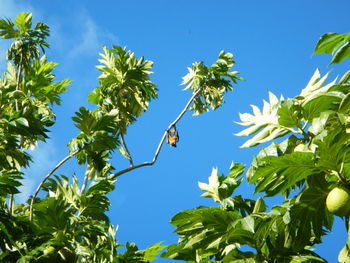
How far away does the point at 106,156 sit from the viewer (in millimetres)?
7844

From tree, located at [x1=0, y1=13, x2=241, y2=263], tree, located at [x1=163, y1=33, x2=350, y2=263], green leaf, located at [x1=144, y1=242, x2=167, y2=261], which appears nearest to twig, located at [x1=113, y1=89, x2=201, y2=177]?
tree, located at [x1=0, y1=13, x2=241, y2=263]

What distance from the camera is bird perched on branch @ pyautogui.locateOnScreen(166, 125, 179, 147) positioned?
9.05 meters

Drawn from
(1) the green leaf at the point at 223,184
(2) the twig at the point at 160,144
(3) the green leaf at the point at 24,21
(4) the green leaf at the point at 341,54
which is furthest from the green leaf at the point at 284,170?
(3) the green leaf at the point at 24,21

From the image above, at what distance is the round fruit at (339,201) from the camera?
248 centimetres

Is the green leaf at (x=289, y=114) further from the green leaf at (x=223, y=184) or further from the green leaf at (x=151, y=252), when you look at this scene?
the green leaf at (x=151, y=252)

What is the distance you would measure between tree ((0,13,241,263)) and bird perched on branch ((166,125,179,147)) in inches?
4.4

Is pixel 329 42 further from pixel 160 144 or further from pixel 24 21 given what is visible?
pixel 24 21

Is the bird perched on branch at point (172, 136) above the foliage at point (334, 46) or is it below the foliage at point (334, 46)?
above

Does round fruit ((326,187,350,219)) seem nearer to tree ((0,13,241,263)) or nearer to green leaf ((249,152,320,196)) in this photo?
green leaf ((249,152,320,196))

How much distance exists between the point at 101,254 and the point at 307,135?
391 centimetres

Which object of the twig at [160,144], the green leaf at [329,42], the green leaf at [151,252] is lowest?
the green leaf at [329,42]

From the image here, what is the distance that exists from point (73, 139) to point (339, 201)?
18.6ft

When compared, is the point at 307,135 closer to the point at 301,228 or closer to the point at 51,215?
the point at 301,228

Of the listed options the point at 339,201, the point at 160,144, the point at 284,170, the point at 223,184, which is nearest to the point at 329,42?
the point at 284,170
